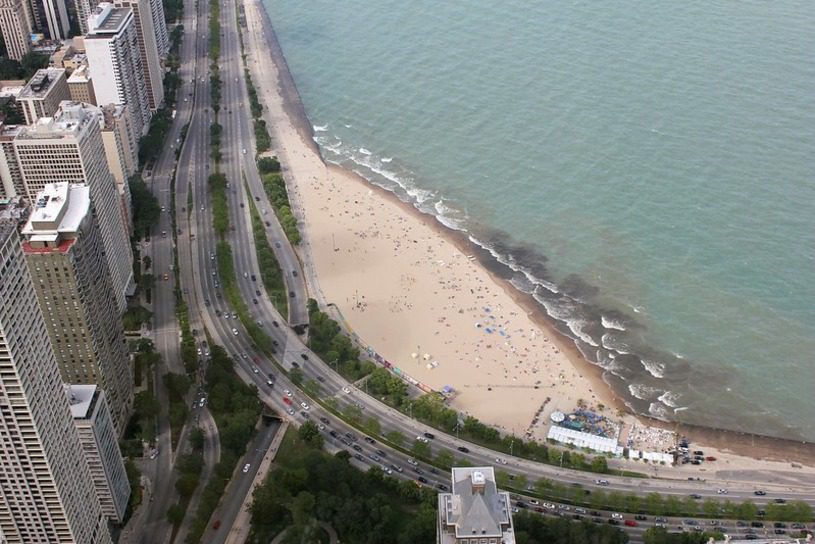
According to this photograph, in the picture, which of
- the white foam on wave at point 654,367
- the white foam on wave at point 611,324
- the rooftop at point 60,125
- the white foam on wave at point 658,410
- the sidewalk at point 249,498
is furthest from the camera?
the white foam on wave at point 611,324

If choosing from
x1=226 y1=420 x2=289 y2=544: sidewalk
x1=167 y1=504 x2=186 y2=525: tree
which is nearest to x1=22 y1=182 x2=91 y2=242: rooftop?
x1=167 y1=504 x2=186 y2=525: tree

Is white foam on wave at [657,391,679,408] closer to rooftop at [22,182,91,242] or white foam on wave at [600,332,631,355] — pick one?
white foam on wave at [600,332,631,355]

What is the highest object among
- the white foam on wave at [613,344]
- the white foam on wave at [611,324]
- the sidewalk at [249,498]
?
the sidewalk at [249,498]

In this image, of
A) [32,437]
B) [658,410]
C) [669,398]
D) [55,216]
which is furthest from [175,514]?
[669,398]

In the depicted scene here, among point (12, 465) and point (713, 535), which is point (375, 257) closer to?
Result: point (713, 535)

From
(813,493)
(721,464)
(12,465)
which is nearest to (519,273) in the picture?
(721,464)

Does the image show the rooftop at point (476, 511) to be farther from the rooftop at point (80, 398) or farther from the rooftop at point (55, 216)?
the rooftop at point (55, 216)

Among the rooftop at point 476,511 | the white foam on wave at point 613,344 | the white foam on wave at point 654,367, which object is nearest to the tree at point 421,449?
the rooftop at point 476,511
